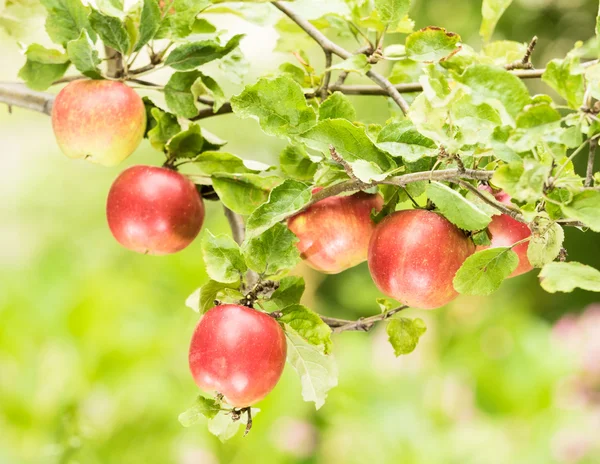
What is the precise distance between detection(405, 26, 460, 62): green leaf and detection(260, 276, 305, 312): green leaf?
0.52 ft

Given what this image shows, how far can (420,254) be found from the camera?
0.39 metres

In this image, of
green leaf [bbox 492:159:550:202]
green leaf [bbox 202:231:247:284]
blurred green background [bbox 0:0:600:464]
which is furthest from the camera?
blurred green background [bbox 0:0:600:464]

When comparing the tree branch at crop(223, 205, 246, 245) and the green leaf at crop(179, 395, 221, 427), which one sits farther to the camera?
the tree branch at crop(223, 205, 246, 245)

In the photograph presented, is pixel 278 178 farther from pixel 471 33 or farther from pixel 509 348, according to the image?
pixel 471 33

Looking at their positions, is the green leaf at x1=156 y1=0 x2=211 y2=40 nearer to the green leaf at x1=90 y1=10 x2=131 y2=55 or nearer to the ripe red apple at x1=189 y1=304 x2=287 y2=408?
the green leaf at x1=90 y1=10 x2=131 y2=55

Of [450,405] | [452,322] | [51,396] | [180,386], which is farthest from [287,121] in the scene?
[452,322]

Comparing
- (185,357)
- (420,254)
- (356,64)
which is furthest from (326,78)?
(185,357)

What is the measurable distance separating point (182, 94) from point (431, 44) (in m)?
0.17

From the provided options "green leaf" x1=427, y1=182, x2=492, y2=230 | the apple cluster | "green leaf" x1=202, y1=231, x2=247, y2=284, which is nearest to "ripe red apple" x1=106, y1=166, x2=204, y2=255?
the apple cluster

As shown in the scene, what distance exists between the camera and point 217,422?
420 millimetres

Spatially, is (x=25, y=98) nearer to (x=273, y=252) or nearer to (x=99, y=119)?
(x=99, y=119)

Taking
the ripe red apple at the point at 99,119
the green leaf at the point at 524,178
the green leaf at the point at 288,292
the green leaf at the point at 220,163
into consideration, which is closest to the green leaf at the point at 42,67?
the ripe red apple at the point at 99,119

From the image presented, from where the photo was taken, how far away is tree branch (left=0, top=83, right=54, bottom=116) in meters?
0.51

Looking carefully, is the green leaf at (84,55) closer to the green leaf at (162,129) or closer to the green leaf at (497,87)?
the green leaf at (162,129)
